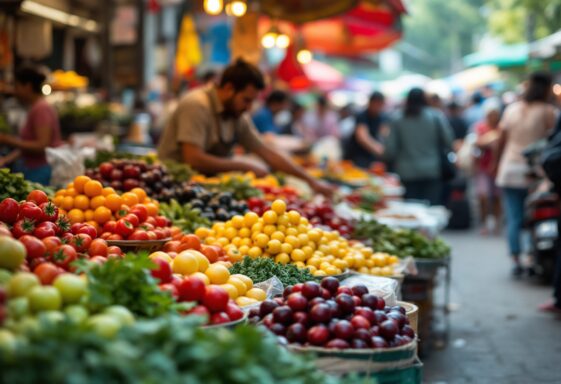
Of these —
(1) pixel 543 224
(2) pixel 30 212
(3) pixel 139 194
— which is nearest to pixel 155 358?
(2) pixel 30 212

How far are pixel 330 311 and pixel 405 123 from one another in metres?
7.71

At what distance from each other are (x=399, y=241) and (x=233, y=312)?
136 inches

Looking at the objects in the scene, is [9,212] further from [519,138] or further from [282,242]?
[519,138]

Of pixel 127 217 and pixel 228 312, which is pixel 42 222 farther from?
pixel 228 312

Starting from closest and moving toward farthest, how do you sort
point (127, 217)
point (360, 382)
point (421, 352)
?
point (360, 382) → point (127, 217) → point (421, 352)

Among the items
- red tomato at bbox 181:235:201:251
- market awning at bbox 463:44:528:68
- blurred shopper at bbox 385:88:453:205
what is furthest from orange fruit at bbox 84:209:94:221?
market awning at bbox 463:44:528:68

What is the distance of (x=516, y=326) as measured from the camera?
8188mm

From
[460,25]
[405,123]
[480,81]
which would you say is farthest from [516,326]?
[460,25]

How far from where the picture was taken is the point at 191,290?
346 cm

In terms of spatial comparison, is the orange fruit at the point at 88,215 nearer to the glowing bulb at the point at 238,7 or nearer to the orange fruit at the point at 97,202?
the orange fruit at the point at 97,202

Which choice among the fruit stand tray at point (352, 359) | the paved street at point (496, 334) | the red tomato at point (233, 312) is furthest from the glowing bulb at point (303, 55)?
the fruit stand tray at point (352, 359)

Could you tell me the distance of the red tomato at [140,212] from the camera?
5059 millimetres

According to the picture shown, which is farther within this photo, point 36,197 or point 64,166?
point 64,166

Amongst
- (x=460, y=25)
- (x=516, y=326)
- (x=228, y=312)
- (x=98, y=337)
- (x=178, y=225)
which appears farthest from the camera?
(x=460, y=25)
